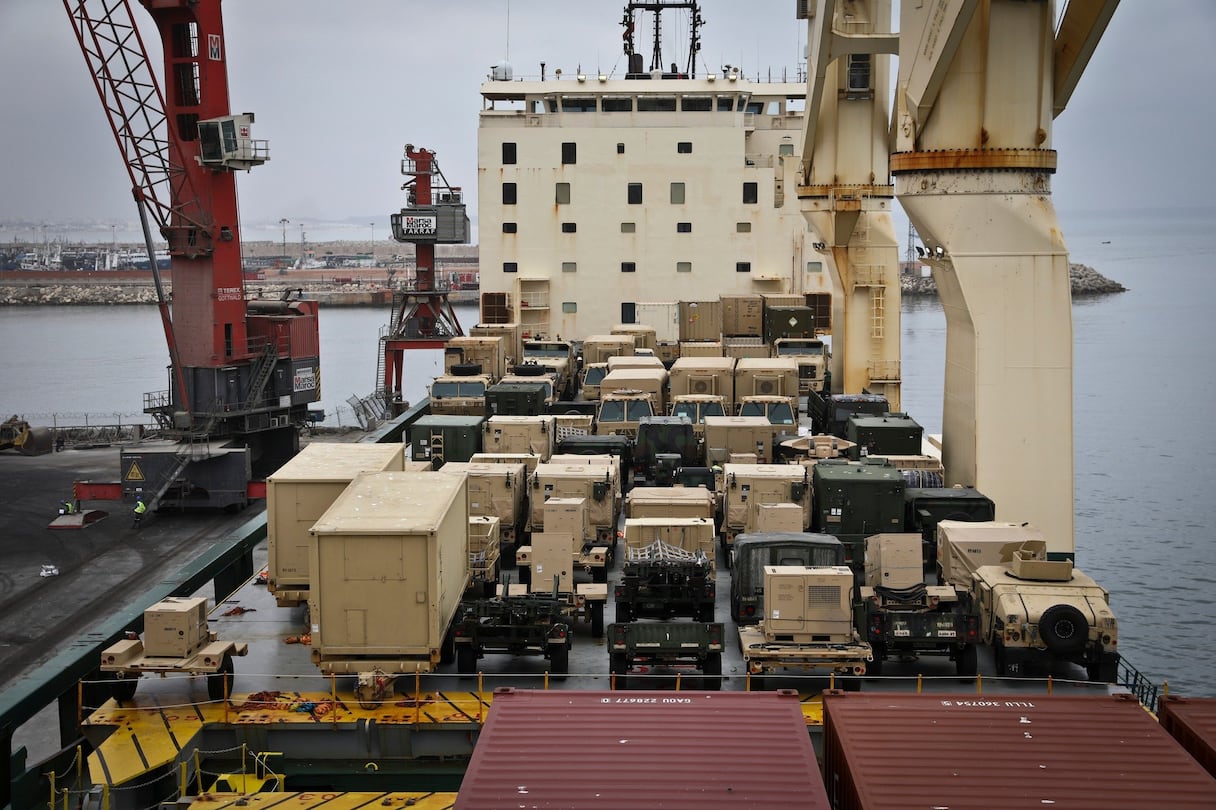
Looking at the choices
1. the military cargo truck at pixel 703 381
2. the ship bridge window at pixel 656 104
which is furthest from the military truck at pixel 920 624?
the ship bridge window at pixel 656 104

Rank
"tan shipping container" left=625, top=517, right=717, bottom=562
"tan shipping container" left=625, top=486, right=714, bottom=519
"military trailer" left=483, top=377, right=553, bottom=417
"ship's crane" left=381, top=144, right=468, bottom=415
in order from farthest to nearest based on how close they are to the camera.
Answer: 1. "ship's crane" left=381, top=144, right=468, bottom=415
2. "military trailer" left=483, top=377, right=553, bottom=417
3. "tan shipping container" left=625, top=486, right=714, bottom=519
4. "tan shipping container" left=625, top=517, right=717, bottom=562

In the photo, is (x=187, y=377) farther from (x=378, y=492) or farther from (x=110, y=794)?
(x=110, y=794)

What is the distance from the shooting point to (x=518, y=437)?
1000 inches

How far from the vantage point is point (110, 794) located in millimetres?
13023

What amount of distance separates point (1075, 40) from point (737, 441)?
983cm

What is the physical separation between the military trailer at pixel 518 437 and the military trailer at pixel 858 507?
682 cm

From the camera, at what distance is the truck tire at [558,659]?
15.7 metres

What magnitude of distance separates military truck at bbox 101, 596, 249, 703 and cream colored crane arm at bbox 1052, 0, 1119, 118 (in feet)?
49.6

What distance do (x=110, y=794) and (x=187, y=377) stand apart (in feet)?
94.1

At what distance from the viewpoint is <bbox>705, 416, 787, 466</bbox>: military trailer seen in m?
25.6

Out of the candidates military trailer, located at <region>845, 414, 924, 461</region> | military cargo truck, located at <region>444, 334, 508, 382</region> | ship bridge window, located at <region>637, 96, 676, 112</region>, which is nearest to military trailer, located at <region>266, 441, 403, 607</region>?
military trailer, located at <region>845, 414, 924, 461</region>

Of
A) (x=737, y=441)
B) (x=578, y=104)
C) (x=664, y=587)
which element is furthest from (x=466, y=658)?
(x=578, y=104)

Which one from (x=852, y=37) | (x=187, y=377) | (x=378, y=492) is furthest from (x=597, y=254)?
(x=378, y=492)

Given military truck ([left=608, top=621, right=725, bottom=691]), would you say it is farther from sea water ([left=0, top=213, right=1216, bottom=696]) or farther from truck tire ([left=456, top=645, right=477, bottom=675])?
sea water ([left=0, top=213, right=1216, bottom=696])
